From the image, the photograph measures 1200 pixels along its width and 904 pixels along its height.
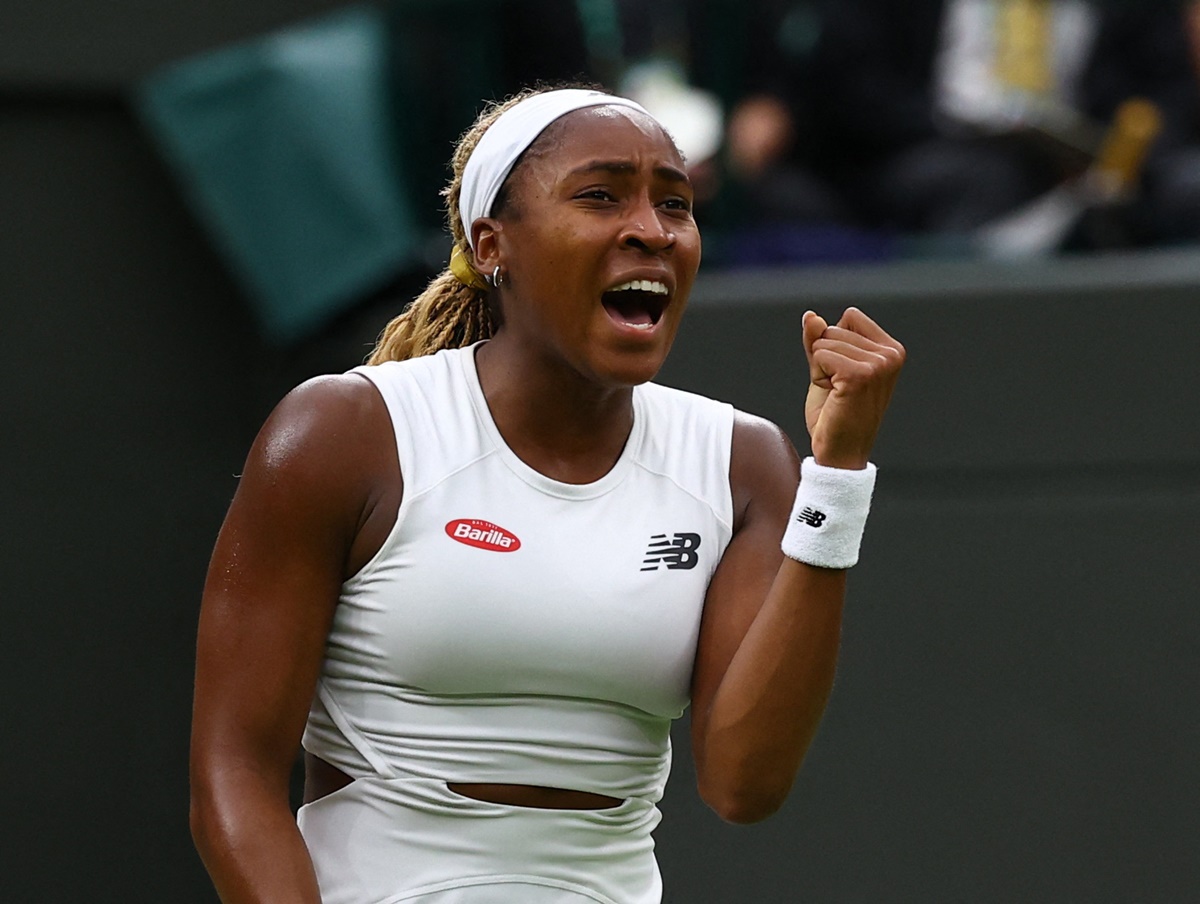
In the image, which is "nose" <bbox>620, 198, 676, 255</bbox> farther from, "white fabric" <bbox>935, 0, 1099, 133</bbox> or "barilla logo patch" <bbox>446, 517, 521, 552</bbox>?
"white fabric" <bbox>935, 0, 1099, 133</bbox>

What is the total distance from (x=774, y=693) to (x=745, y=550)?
0.22m

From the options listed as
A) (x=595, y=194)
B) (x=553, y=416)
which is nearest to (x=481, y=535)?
(x=553, y=416)

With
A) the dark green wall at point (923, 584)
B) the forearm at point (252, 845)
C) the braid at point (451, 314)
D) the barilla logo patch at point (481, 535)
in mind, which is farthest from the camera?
the dark green wall at point (923, 584)

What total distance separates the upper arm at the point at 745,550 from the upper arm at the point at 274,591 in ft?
1.52

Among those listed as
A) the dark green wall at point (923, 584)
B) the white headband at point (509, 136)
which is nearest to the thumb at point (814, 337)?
the white headband at point (509, 136)

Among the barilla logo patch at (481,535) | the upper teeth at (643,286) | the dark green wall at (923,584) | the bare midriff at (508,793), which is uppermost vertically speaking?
the upper teeth at (643,286)

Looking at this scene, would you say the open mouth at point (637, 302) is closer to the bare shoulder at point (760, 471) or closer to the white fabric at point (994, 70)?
the bare shoulder at point (760, 471)

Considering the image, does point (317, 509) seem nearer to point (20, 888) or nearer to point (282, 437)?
point (282, 437)

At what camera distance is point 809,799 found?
4.64 meters

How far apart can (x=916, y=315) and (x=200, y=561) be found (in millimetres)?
2046

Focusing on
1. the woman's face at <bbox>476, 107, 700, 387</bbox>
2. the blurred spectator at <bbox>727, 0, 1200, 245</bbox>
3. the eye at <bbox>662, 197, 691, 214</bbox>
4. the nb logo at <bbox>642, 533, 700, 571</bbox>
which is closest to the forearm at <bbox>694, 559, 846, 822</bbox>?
the nb logo at <bbox>642, 533, 700, 571</bbox>

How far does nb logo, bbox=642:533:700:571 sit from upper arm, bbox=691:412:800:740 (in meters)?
0.06

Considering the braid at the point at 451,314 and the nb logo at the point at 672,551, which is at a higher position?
the braid at the point at 451,314

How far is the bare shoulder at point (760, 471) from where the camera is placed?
2400 mm
